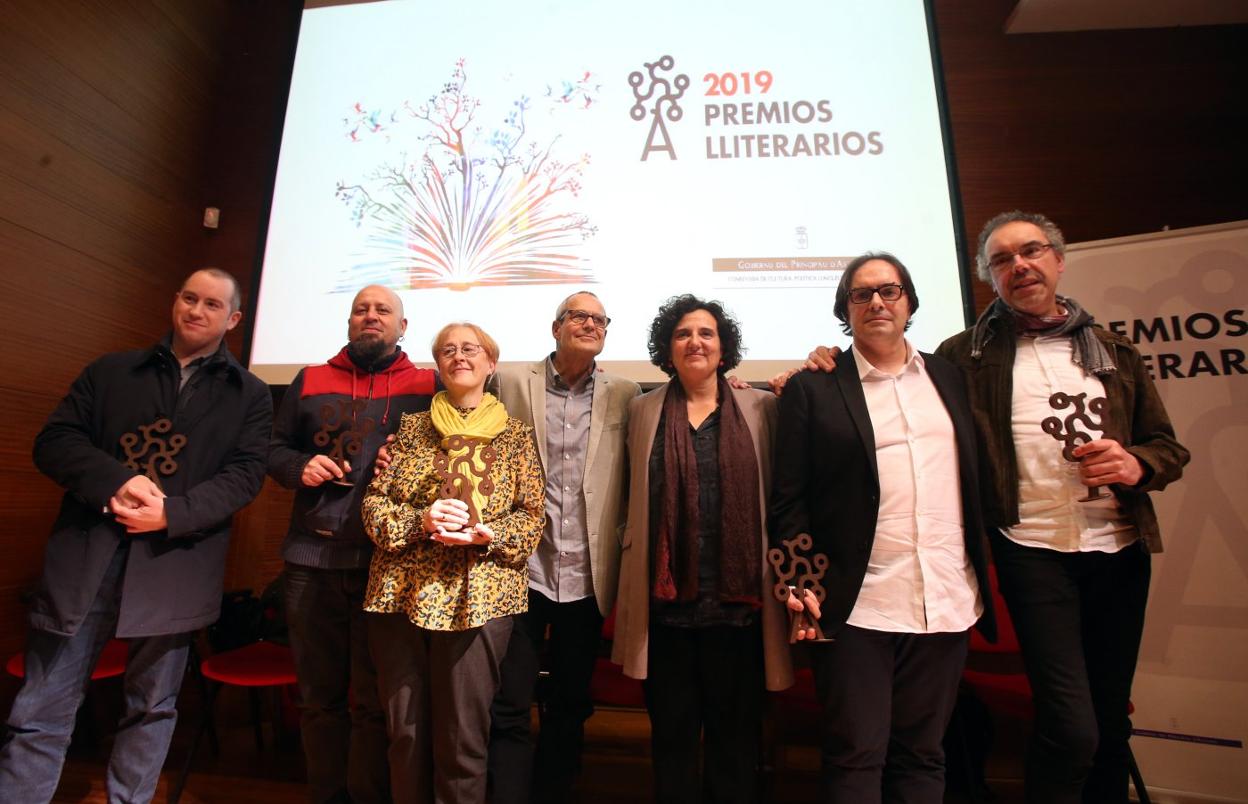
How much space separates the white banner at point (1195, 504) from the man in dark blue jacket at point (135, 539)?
326 centimetres

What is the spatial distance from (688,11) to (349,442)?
2.66 metres

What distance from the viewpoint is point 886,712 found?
1.34 metres

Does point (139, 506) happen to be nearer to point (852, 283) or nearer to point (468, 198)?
point (468, 198)

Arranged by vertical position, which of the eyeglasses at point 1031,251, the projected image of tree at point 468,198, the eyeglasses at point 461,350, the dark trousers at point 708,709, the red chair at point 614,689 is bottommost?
Result: the red chair at point 614,689

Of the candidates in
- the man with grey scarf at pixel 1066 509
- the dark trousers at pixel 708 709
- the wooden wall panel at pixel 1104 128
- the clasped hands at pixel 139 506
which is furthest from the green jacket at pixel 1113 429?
the clasped hands at pixel 139 506

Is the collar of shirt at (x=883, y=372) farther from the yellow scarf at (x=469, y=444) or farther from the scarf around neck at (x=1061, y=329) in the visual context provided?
the yellow scarf at (x=469, y=444)

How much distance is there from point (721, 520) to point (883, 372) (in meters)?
0.59

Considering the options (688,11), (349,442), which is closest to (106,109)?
(349,442)

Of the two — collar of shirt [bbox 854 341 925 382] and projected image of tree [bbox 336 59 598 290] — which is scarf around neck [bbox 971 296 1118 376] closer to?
collar of shirt [bbox 854 341 925 382]

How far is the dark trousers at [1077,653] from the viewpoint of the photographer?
1359 millimetres

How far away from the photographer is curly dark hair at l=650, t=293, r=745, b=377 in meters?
1.78

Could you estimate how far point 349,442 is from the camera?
167 centimetres

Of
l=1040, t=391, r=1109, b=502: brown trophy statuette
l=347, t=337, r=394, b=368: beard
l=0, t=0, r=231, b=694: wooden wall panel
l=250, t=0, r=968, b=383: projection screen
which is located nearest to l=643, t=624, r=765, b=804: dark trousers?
l=1040, t=391, r=1109, b=502: brown trophy statuette

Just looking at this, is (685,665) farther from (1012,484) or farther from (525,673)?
(1012,484)
